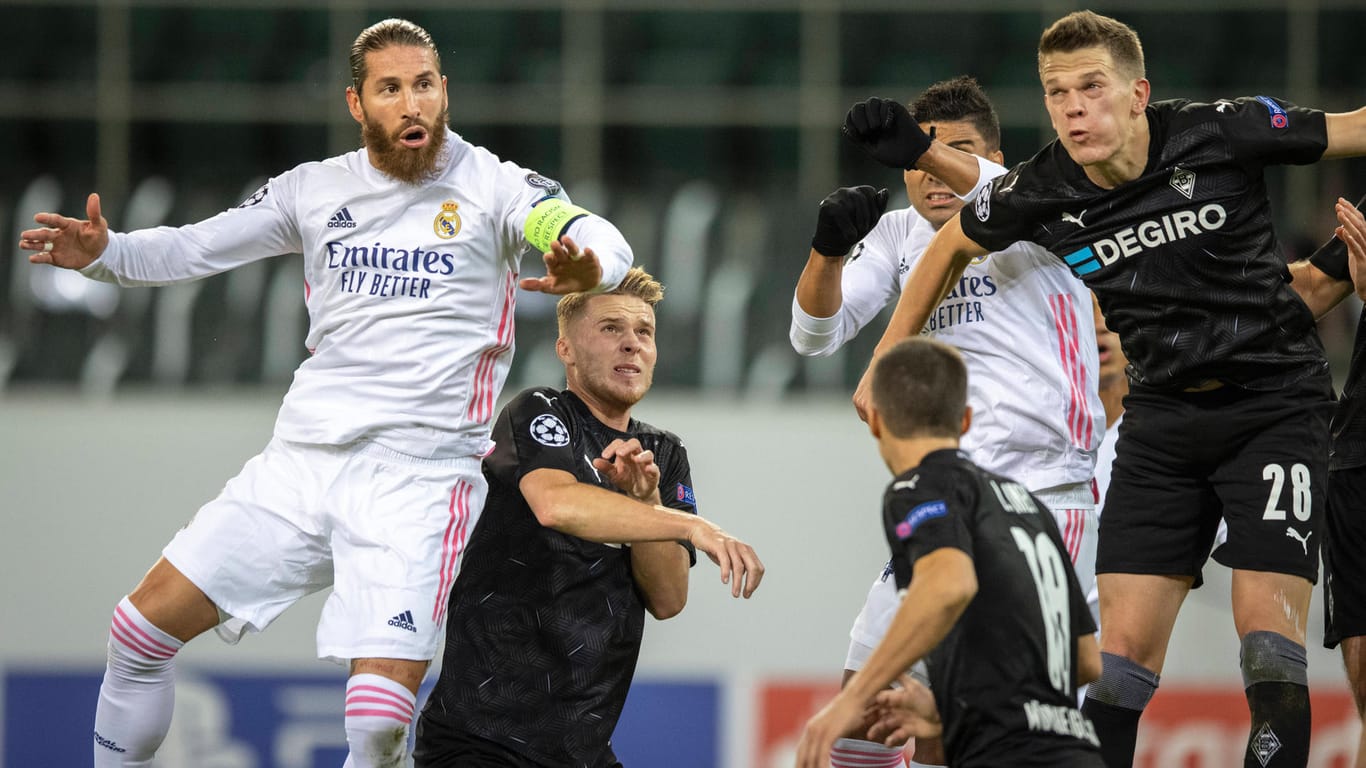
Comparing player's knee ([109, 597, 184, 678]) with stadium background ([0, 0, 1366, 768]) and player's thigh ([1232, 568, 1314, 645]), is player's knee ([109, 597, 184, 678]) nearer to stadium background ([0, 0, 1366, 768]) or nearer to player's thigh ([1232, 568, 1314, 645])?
player's thigh ([1232, 568, 1314, 645])

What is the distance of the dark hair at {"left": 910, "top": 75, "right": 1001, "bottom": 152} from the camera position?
5.58 metres

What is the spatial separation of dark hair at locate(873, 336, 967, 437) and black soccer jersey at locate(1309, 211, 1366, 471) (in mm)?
1794

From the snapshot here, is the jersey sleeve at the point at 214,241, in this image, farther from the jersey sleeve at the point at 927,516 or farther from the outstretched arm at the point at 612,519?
the jersey sleeve at the point at 927,516

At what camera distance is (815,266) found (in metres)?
5.37

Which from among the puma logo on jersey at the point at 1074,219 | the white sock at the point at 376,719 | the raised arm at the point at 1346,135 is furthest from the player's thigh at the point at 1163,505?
the white sock at the point at 376,719

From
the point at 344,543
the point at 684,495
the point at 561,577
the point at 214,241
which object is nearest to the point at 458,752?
the point at 561,577

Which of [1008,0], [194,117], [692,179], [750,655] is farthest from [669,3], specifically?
[750,655]

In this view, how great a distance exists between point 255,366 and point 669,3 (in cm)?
520

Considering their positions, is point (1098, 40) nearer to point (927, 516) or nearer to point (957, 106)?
point (957, 106)

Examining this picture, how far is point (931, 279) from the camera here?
16.7 feet

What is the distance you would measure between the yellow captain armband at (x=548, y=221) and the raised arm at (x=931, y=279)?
1.02m

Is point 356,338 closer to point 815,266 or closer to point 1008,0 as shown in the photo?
point 815,266

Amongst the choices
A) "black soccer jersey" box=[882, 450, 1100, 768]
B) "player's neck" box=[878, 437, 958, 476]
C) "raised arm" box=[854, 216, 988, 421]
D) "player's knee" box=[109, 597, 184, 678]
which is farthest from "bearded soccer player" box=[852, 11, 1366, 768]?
"player's knee" box=[109, 597, 184, 678]

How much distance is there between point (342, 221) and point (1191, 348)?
2.54 m
